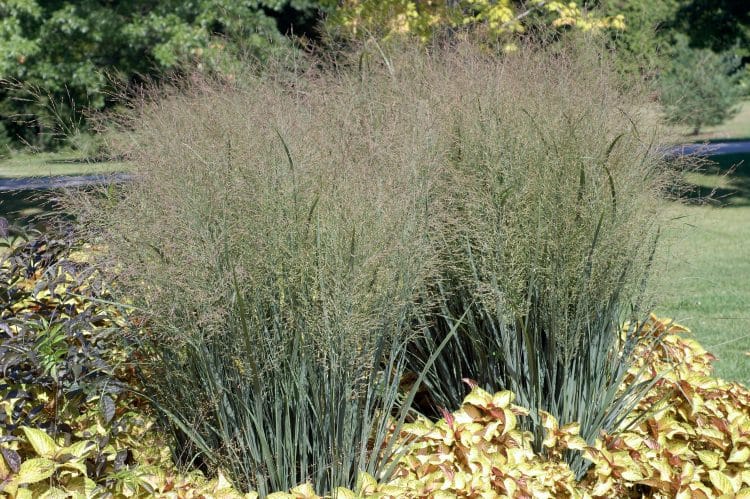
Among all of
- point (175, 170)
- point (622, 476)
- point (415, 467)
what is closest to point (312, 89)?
point (175, 170)

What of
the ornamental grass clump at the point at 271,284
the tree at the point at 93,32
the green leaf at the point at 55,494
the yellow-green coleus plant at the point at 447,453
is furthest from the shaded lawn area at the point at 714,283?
the tree at the point at 93,32

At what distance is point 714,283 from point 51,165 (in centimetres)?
513

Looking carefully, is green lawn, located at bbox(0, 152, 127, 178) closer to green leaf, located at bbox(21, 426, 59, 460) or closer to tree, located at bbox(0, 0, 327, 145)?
green leaf, located at bbox(21, 426, 59, 460)

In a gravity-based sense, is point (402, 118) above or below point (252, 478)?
above

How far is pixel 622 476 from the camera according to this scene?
2529 millimetres

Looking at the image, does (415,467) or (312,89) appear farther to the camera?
(312,89)

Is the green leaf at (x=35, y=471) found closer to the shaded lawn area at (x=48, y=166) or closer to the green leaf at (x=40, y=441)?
the green leaf at (x=40, y=441)

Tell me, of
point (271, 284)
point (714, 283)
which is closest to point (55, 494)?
point (271, 284)

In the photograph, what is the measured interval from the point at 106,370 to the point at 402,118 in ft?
4.42

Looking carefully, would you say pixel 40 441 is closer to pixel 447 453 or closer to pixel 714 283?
pixel 447 453

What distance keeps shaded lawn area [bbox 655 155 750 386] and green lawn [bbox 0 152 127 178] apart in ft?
6.51

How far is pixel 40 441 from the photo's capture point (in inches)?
84.2

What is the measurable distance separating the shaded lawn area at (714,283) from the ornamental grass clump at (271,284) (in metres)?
1.07

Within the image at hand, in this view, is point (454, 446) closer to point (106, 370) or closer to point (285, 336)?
point (285, 336)
